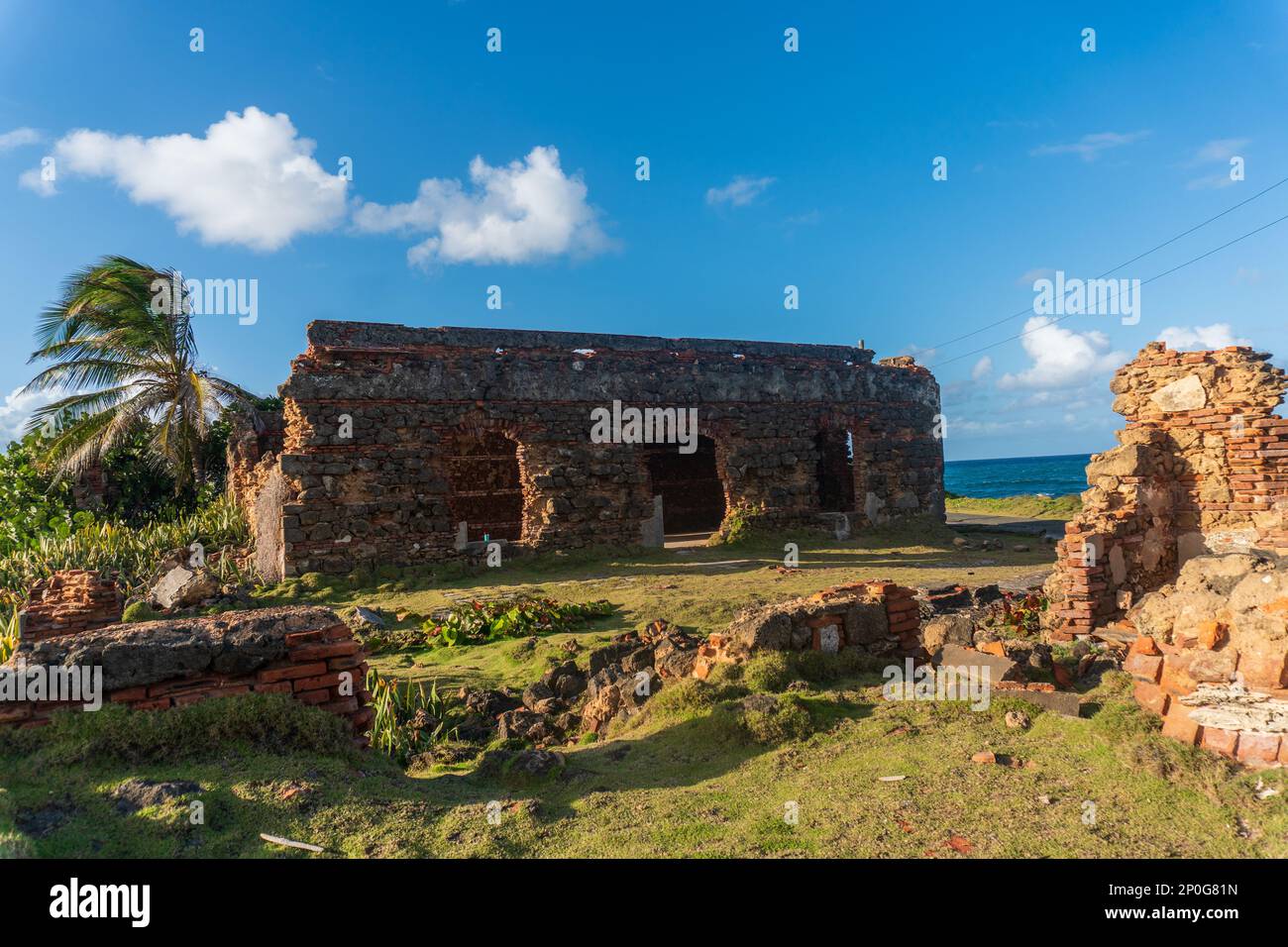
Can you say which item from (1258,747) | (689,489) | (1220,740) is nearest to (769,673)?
(1220,740)

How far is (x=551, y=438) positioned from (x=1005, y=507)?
67.7ft

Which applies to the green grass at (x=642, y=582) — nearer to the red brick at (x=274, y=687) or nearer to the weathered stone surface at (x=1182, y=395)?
the red brick at (x=274, y=687)

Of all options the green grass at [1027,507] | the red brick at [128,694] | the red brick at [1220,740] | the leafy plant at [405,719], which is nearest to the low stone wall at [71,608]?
the leafy plant at [405,719]

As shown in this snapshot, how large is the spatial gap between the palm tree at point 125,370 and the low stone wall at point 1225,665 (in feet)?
59.9

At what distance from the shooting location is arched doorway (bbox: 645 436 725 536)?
20.6m

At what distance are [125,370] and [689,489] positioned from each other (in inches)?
533

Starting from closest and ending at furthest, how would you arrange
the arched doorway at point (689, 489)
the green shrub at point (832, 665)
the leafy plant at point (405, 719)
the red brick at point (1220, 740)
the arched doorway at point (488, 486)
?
the red brick at point (1220, 740) < the leafy plant at point (405, 719) < the green shrub at point (832, 665) < the arched doorway at point (488, 486) < the arched doorway at point (689, 489)

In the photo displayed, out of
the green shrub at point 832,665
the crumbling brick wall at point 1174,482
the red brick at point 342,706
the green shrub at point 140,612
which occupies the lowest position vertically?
Answer: the green shrub at point 140,612

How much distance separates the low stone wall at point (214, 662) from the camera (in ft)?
15.1

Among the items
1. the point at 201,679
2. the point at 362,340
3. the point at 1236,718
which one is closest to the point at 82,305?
the point at 362,340

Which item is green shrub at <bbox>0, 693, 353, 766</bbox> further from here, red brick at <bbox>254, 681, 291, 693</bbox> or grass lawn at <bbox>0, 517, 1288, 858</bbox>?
red brick at <bbox>254, 681, 291, 693</bbox>

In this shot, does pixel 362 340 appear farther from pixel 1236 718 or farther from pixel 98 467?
pixel 1236 718

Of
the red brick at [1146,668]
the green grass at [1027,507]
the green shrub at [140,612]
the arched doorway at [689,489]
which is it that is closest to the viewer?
the red brick at [1146,668]

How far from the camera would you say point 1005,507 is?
2884 centimetres
